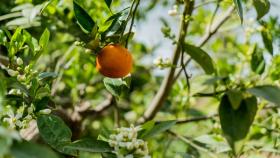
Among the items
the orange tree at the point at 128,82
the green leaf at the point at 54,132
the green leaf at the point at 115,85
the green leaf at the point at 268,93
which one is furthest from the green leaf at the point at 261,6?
the green leaf at the point at 54,132

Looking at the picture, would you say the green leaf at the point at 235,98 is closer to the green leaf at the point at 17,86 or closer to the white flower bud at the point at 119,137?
the white flower bud at the point at 119,137

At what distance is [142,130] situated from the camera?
86cm

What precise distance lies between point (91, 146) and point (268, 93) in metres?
0.26

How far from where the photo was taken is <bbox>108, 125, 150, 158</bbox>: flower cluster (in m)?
0.81

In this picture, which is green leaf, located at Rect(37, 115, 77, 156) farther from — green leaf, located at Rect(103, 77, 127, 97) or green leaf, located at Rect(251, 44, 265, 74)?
green leaf, located at Rect(251, 44, 265, 74)

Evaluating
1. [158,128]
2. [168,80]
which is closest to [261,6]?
[158,128]

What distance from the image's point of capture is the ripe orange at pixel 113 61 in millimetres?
872

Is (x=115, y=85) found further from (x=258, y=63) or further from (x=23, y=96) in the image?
(x=258, y=63)

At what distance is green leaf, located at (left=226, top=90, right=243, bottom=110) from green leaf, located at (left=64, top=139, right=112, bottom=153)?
0.61 ft

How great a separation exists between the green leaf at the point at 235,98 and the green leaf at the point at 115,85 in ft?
0.60

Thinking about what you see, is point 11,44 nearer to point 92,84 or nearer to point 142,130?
point 142,130

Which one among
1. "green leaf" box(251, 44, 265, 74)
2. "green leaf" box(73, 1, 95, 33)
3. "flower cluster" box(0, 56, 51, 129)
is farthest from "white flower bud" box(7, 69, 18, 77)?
"green leaf" box(251, 44, 265, 74)

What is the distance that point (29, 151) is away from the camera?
507 mm

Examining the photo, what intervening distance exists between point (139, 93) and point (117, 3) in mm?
535
